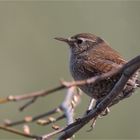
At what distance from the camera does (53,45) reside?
843 cm

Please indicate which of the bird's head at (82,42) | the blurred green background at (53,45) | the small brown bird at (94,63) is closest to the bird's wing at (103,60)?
the small brown bird at (94,63)

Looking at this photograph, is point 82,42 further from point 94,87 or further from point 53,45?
point 53,45

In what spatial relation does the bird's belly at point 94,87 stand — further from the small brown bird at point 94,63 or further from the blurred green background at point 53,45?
the blurred green background at point 53,45

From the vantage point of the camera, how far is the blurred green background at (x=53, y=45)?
685cm

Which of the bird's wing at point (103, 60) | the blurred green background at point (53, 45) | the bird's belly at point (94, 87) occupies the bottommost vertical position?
the blurred green background at point (53, 45)

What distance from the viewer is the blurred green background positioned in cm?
685

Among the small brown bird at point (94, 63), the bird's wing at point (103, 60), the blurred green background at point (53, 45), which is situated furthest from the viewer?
the blurred green background at point (53, 45)

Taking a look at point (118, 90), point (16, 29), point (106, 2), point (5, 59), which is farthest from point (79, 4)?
point (118, 90)

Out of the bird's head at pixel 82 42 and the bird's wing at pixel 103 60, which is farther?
the bird's head at pixel 82 42

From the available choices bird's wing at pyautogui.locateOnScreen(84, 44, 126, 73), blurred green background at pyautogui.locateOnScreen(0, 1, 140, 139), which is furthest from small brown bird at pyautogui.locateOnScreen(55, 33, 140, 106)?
blurred green background at pyautogui.locateOnScreen(0, 1, 140, 139)

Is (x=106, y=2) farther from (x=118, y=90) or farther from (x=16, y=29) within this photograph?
(x=118, y=90)

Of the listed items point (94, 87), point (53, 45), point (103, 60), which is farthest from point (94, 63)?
point (53, 45)

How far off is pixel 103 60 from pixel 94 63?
0.08m

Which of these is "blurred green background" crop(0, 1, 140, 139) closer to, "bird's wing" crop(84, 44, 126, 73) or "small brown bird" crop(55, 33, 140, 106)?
"small brown bird" crop(55, 33, 140, 106)
